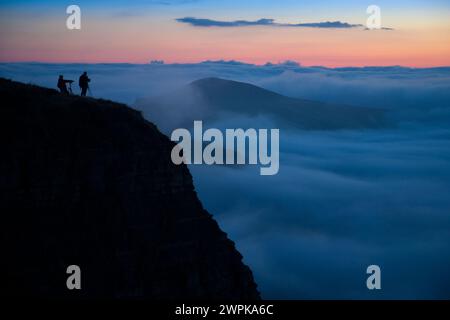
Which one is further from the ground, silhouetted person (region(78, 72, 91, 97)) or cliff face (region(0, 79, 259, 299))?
silhouetted person (region(78, 72, 91, 97))

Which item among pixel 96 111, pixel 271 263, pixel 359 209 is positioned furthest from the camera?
pixel 359 209

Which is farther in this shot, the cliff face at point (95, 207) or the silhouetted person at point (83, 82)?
the silhouetted person at point (83, 82)

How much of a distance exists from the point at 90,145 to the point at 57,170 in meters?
2.23

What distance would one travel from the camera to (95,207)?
33.1m

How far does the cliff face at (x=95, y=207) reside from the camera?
104ft

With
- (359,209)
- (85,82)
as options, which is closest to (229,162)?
(359,209)

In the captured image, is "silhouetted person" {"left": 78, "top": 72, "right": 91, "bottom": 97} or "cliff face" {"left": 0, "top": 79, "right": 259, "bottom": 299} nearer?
"cliff face" {"left": 0, "top": 79, "right": 259, "bottom": 299}

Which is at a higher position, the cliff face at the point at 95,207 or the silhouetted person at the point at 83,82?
the silhouetted person at the point at 83,82

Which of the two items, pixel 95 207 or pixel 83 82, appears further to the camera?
pixel 83 82

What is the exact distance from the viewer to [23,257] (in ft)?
104

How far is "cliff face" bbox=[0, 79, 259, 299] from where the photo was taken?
31.6 metres

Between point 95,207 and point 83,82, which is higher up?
point 83,82

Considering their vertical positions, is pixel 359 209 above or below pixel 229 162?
below
